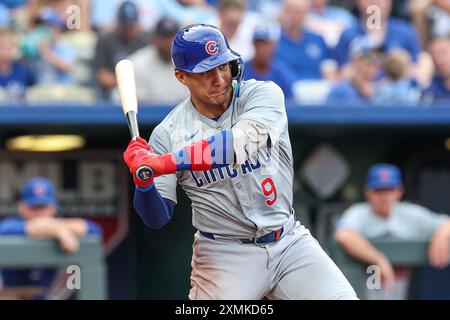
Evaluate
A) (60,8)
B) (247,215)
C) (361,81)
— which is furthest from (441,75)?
(247,215)

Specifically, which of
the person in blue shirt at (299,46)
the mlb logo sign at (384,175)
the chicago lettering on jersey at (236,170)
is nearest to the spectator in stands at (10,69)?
the person in blue shirt at (299,46)

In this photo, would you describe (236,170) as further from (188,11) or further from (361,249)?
(188,11)

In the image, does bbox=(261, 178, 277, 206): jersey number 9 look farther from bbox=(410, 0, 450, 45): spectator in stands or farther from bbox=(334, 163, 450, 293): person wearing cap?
bbox=(410, 0, 450, 45): spectator in stands

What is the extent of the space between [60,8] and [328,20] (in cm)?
230

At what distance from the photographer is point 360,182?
903cm

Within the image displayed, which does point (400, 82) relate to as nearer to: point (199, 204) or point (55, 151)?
point (55, 151)

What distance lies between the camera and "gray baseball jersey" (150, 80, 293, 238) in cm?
493

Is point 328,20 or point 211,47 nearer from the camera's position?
point 211,47

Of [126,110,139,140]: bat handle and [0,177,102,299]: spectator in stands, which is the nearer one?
[126,110,139,140]: bat handle

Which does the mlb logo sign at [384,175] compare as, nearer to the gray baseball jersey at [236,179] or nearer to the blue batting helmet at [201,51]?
the gray baseball jersey at [236,179]

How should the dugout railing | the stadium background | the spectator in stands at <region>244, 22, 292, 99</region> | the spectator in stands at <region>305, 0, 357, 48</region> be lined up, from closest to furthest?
the dugout railing → the spectator in stands at <region>244, 22, 292, 99</region> → the stadium background → the spectator in stands at <region>305, 0, 357, 48</region>

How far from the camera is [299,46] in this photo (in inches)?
369

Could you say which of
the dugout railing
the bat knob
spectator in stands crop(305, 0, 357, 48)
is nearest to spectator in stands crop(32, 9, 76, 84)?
the dugout railing
